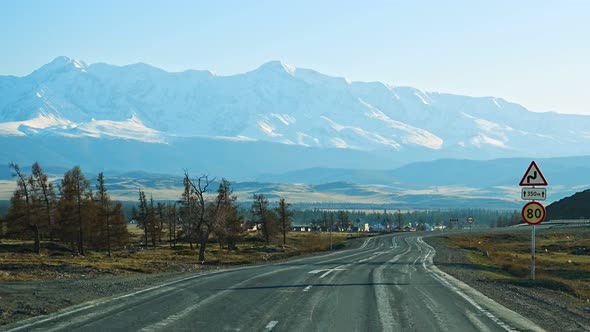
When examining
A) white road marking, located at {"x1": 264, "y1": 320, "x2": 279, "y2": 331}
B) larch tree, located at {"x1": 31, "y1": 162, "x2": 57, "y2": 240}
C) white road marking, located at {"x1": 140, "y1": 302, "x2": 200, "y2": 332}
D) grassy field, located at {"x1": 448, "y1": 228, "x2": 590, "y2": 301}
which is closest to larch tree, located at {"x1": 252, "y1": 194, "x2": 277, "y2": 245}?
grassy field, located at {"x1": 448, "y1": 228, "x2": 590, "y2": 301}

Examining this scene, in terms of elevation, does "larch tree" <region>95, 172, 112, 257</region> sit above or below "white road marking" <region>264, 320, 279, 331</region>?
above

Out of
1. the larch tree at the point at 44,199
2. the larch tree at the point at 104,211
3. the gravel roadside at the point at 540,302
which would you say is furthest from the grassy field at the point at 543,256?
the larch tree at the point at 44,199

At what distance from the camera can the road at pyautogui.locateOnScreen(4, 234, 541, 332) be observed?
56.6 ft

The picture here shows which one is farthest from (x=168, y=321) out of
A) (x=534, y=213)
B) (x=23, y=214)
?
(x=23, y=214)

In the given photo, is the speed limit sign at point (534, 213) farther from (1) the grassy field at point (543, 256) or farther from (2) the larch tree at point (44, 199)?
(2) the larch tree at point (44, 199)

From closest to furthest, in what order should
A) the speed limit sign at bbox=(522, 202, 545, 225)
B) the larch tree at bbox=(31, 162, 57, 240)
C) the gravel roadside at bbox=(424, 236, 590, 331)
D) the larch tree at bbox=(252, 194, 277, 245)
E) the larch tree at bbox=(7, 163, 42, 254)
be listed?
the gravel roadside at bbox=(424, 236, 590, 331), the speed limit sign at bbox=(522, 202, 545, 225), the larch tree at bbox=(7, 163, 42, 254), the larch tree at bbox=(31, 162, 57, 240), the larch tree at bbox=(252, 194, 277, 245)

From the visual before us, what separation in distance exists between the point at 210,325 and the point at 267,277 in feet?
47.2

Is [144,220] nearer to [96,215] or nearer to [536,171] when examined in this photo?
[96,215]

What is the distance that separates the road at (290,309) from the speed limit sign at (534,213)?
3230 mm

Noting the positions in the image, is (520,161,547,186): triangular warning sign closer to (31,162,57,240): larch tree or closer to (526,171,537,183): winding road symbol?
(526,171,537,183): winding road symbol

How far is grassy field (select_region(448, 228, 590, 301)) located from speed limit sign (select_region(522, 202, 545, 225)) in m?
4.88

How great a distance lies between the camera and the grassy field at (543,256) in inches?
1571

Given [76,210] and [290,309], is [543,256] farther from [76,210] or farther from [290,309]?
[290,309]

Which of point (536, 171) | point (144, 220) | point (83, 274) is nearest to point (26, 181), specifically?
point (144, 220)
